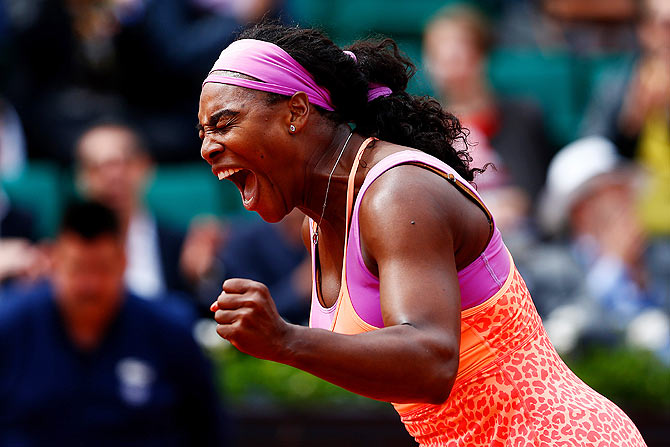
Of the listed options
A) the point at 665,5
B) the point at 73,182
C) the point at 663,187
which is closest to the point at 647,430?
the point at 663,187

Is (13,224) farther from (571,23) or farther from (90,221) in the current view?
(571,23)

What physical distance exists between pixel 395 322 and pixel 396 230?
21 centimetres

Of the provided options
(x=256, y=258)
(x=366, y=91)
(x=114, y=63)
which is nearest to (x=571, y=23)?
(x=114, y=63)

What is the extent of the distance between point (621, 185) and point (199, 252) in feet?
9.28

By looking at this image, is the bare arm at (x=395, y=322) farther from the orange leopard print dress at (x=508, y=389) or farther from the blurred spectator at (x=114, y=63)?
the blurred spectator at (x=114, y=63)

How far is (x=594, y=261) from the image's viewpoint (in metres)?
7.30

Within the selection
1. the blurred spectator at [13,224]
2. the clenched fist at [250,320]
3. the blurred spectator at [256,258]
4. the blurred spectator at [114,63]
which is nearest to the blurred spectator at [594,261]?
the blurred spectator at [256,258]

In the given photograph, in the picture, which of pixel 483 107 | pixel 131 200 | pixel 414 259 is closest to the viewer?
pixel 414 259

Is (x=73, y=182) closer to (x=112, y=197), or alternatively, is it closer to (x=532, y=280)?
(x=112, y=197)

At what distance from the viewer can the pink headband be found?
273 cm

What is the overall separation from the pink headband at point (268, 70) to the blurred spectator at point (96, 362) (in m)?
3.31

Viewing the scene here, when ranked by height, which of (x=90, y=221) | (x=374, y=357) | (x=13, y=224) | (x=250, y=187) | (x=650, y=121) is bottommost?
(x=13, y=224)

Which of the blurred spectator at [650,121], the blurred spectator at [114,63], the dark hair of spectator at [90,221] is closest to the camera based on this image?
the dark hair of spectator at [90,221]

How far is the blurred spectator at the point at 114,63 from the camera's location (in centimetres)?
846
